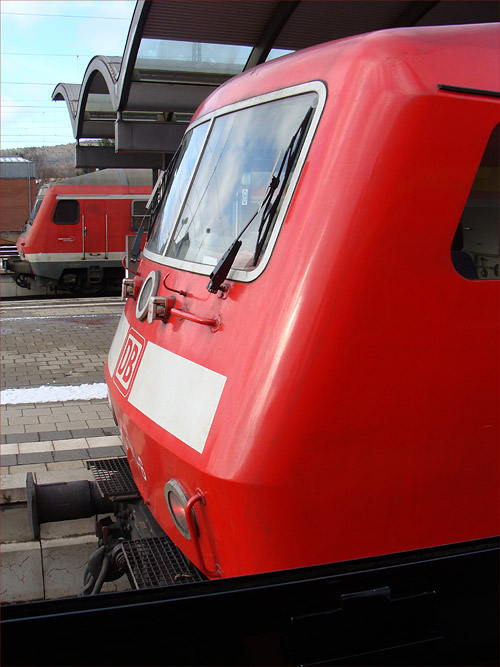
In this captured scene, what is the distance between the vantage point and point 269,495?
85.7 inches

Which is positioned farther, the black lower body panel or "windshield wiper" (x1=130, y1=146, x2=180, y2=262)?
"windshield wiper" (x1=130, y1=146, x2=180, y2=262)

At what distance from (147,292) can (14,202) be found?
4664 cm

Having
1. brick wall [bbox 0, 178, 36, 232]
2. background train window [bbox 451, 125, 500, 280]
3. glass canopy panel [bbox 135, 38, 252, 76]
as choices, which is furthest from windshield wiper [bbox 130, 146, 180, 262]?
brick wall [bbox 0, 178, 36, 232]

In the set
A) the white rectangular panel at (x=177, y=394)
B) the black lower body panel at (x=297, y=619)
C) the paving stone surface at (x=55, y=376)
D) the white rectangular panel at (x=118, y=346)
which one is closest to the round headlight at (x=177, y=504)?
the white rectangular panel at (x=177, y=394)

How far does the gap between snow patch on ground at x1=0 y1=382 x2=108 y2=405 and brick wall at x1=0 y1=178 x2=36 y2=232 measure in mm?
40093

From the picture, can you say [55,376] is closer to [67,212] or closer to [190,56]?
[190,56]

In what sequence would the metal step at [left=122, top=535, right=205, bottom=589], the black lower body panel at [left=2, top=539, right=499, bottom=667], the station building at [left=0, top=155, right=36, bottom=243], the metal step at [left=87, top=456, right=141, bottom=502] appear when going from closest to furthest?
the black lower body panel at [left=2, top=539, right=499, bottom=667], the metal step at [left=122, top=535, right=205, bottom=589], the metal step at [left=87, top=456, right=141, bottom=502], the station building at [left=0, top=155, right=36, bottom=243]

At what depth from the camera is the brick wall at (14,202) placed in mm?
45594

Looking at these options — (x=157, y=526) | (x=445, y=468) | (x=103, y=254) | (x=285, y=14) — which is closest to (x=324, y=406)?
(x=445, y=468)

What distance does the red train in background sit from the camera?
745 inches

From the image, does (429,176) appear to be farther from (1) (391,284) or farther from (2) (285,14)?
(2) (285,14)

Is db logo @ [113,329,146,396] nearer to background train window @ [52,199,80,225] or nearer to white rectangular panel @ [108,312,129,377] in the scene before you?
white rectangular panel @ [108,312,129,377]

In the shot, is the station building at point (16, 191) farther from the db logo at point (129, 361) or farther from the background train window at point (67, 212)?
the db logo at point (129, 361)

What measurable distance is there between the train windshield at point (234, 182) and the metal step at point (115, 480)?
1.25 meters
